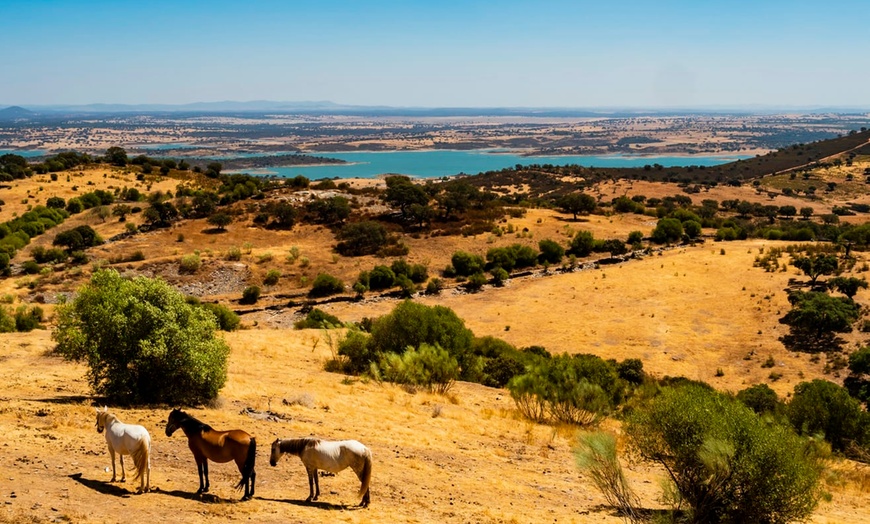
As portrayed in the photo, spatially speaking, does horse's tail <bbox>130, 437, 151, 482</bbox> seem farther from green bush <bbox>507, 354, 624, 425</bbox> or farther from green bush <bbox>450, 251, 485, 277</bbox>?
green bush <bbox>450, 251, 485, 277</bbox>

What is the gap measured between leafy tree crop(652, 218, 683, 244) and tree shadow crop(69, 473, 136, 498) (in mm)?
59079

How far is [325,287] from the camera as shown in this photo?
1796 inches

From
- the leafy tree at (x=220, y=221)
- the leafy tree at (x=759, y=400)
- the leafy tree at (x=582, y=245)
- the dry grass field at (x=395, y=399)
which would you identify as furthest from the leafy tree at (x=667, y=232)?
the leafy tree at (x=220, y=221)

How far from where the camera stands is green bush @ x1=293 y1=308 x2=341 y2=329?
36.1 meters

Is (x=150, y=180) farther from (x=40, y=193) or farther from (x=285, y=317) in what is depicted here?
(x=285, y=317)

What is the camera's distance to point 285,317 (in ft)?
133

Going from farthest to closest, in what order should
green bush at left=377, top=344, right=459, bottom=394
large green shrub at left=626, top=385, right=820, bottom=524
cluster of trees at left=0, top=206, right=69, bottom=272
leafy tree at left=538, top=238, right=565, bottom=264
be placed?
leafy tree at left=538, top=238, right=565, bottom=264 → cluster of trees at left=0, top=206, right=69, bottom=272 → green bush at left=377, top=344, right=459, bottom=394 → large green shrub at left=626, top=385, right=820, bottom=524

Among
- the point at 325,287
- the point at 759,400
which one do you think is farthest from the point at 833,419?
the point at 325,287

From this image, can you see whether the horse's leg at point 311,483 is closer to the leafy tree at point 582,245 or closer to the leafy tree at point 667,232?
the leafy tree at point 582,245

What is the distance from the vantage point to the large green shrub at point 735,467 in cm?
1027

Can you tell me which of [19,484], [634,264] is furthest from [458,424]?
[634,264]

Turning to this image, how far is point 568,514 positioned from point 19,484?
9.05m

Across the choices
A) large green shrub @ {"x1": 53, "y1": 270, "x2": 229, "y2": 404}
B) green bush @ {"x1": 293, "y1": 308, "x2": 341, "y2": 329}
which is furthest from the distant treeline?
large green shrub @ {"x1": 53, "y1": 270, "x2": 229, "y2": 404}

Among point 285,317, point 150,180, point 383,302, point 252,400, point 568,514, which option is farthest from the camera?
point 150,180
